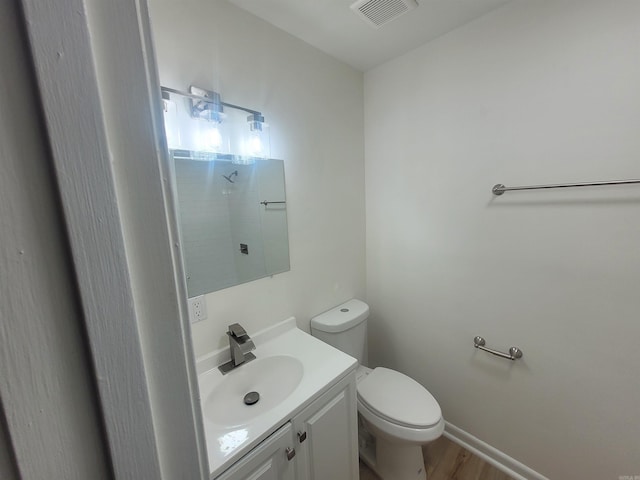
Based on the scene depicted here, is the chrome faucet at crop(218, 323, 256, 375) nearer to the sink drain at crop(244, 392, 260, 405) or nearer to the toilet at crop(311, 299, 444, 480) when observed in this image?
the sink drain at crop(244, 392, 260, 405)

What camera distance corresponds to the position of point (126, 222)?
267 millimetres

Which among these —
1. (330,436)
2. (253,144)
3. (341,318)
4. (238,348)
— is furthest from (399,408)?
(253,144)

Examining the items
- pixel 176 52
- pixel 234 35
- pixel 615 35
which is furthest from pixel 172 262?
pixel 615 35

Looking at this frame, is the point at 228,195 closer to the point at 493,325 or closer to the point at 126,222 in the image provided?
the point at 126,222

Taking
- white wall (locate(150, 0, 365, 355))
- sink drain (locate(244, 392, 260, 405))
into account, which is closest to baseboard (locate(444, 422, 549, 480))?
white wall (locate(150, 0, 365, 355))

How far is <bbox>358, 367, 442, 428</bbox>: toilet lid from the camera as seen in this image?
4.19ft

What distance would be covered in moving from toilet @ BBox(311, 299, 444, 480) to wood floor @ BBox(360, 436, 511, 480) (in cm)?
10

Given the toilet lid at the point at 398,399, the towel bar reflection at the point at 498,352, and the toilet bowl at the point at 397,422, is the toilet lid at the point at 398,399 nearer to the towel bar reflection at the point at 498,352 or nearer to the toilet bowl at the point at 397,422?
the toilet bowl at the point at 397,422

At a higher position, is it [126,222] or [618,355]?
[126,222]

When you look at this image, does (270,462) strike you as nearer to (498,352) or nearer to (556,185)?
(498,352)

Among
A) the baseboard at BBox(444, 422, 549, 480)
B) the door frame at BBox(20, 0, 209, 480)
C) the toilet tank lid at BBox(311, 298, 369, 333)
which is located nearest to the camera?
the door frame at BBox(20, 0, 209, 480)

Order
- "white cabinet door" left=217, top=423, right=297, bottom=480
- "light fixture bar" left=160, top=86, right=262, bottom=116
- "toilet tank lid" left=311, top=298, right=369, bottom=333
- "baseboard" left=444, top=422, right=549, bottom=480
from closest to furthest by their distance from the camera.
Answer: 1. "white cabinet door" left=217, top=423, right=297, bottom=480
2. "light fixture bar" left=160, top=86, right=262, bottom=116
3. "baseboard" left=444, top=422, right=549, bottom=480
4. "toilet tank lid" left=311, top=298, right=369, bottom=333

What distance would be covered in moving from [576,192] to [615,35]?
0.59 meters

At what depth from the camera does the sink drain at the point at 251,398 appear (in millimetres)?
1090
